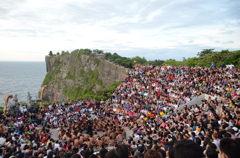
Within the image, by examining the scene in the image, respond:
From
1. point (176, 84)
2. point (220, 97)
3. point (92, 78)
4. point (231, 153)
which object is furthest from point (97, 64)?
point (231, 153)

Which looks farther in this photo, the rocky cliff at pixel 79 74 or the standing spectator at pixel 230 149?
the rocky cliff at pixel 79 74

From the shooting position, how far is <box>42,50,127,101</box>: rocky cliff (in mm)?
38406

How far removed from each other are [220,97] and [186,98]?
3068mm

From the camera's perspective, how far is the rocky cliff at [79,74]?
38406 mm

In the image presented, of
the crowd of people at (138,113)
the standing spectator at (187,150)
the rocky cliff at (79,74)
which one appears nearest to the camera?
the standing spectator at (187,150)

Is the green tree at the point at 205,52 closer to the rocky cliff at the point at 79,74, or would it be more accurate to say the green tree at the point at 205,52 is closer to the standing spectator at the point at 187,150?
the rocky cliff at the point at 79,74

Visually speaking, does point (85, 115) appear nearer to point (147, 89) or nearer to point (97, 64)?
point (147, 89)

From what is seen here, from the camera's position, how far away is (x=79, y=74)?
145 ft

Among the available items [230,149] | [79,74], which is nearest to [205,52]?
[79,74]

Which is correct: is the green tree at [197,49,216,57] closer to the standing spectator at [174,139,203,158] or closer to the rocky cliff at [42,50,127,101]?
the rocky cliff at [42,50,127,101]

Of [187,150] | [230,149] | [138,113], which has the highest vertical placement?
[187,150]

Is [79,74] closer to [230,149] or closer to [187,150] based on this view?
[230,149]

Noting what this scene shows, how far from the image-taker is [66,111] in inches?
883

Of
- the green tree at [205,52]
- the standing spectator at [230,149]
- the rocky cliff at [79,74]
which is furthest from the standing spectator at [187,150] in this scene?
the green tree at [205,52]
